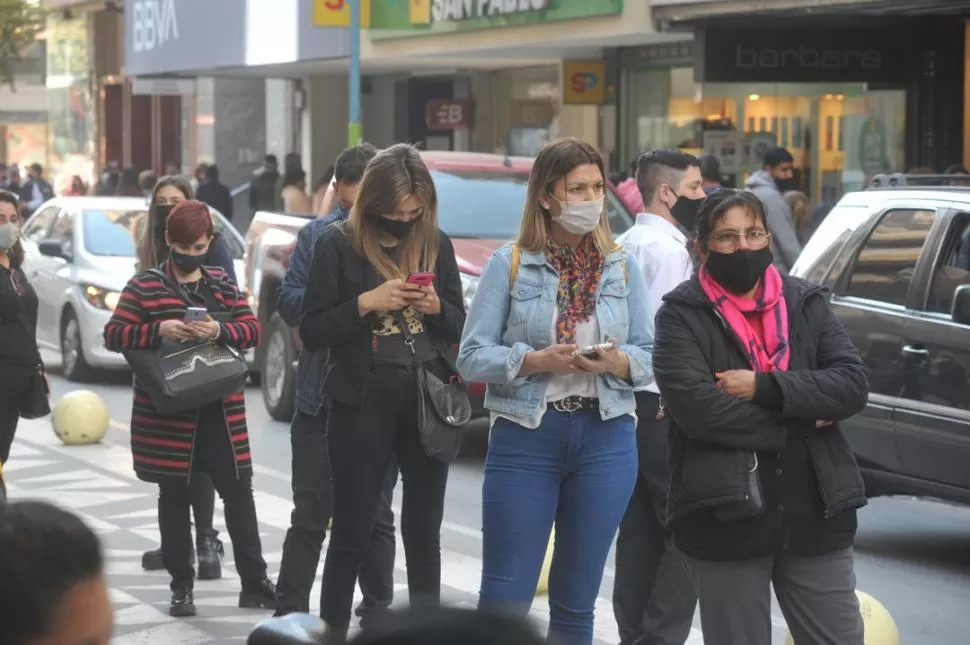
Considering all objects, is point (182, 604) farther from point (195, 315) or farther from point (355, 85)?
point (355, 85)

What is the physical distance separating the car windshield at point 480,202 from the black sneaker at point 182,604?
4.69 meters

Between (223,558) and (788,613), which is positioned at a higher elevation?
(788,613)

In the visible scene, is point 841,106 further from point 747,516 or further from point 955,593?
point 747,516

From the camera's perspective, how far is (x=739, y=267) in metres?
4.90

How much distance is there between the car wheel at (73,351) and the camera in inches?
653

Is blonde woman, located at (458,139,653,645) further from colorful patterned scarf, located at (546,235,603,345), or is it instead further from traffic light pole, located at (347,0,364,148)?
traffic light pole, located at (347,0,364,148)

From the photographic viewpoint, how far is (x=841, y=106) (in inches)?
794

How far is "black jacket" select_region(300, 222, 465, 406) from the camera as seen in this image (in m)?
6.02

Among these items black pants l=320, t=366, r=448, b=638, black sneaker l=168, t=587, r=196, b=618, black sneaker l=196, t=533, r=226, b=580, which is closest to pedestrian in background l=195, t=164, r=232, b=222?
black sneaker l=196, t=533, r=226, b=580

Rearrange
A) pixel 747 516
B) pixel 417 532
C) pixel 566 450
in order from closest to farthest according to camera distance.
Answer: pixel 747 516
pixel 566 450
pixel 417 532

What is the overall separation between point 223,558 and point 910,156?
12.0 meters

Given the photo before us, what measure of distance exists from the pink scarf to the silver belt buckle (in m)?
0.66

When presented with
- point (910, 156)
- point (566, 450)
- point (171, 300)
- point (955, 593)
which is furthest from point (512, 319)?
point (910, 156)

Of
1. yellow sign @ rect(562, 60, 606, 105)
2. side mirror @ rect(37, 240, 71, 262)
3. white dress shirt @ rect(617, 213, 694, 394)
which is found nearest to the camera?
white dress shirt @ rect(617, 213, 694, 394)
